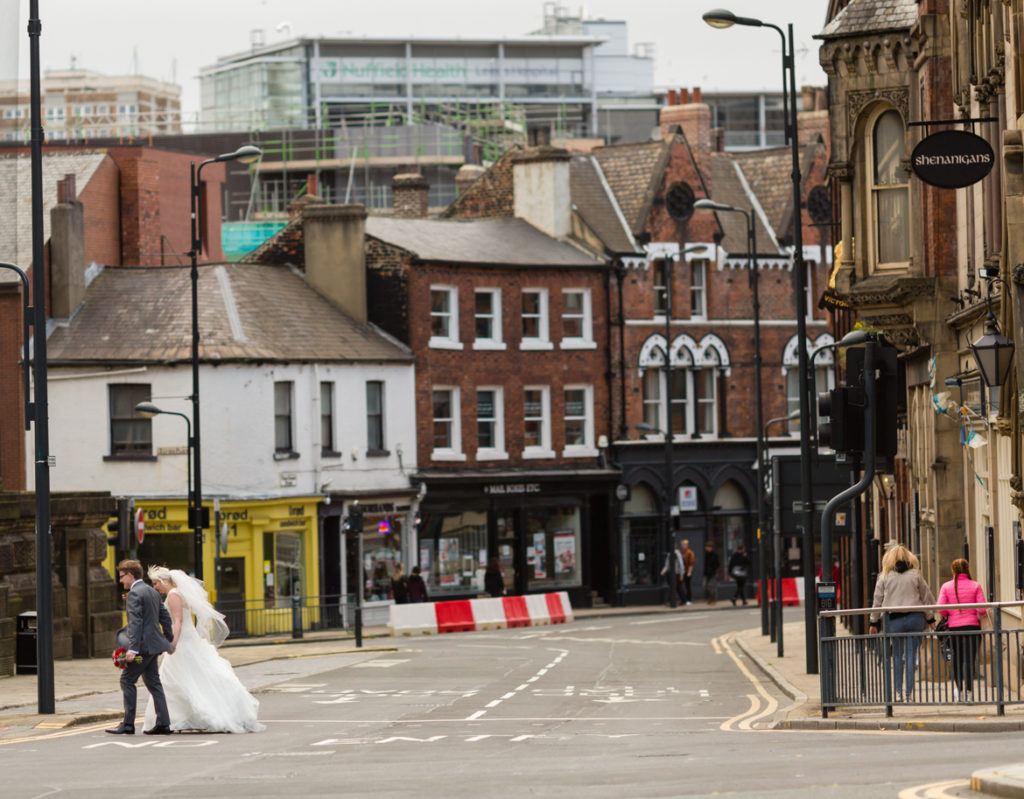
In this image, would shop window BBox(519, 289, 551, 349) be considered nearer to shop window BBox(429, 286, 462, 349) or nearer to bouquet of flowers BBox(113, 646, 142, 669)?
shop window BBox(429, 286, 462, 349)

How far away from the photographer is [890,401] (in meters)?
19.8

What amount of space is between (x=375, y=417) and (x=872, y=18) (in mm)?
26538

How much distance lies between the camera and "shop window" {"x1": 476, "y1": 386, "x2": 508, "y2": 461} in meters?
55.4

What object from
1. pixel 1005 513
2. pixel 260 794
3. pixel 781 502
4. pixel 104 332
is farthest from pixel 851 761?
pixel 104 332

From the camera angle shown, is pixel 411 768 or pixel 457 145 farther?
pixel 457 145

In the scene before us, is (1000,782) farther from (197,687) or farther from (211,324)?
(211,324)

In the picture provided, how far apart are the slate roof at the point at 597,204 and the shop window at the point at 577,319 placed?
2.01m

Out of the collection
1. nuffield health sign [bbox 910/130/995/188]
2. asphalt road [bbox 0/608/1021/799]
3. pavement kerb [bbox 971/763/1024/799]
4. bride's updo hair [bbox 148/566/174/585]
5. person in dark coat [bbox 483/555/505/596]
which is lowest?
person in dark coat [bbox 483/555/505/596]

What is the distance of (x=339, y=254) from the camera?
176 ft

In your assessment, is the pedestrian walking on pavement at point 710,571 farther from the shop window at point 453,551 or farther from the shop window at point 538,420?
the shop window at point 453,551

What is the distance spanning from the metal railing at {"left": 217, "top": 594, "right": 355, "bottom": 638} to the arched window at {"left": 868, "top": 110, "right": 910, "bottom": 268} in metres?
19.5

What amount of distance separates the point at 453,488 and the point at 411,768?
128 feet

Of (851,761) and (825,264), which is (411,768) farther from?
(825,264)

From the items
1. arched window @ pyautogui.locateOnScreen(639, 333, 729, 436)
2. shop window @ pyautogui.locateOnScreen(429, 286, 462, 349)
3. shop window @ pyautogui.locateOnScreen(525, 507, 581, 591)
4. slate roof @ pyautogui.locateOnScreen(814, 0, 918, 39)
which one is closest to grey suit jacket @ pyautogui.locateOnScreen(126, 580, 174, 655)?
slate roof @ pyautogui.locateOnScreen(814, 0, 918, 39)
